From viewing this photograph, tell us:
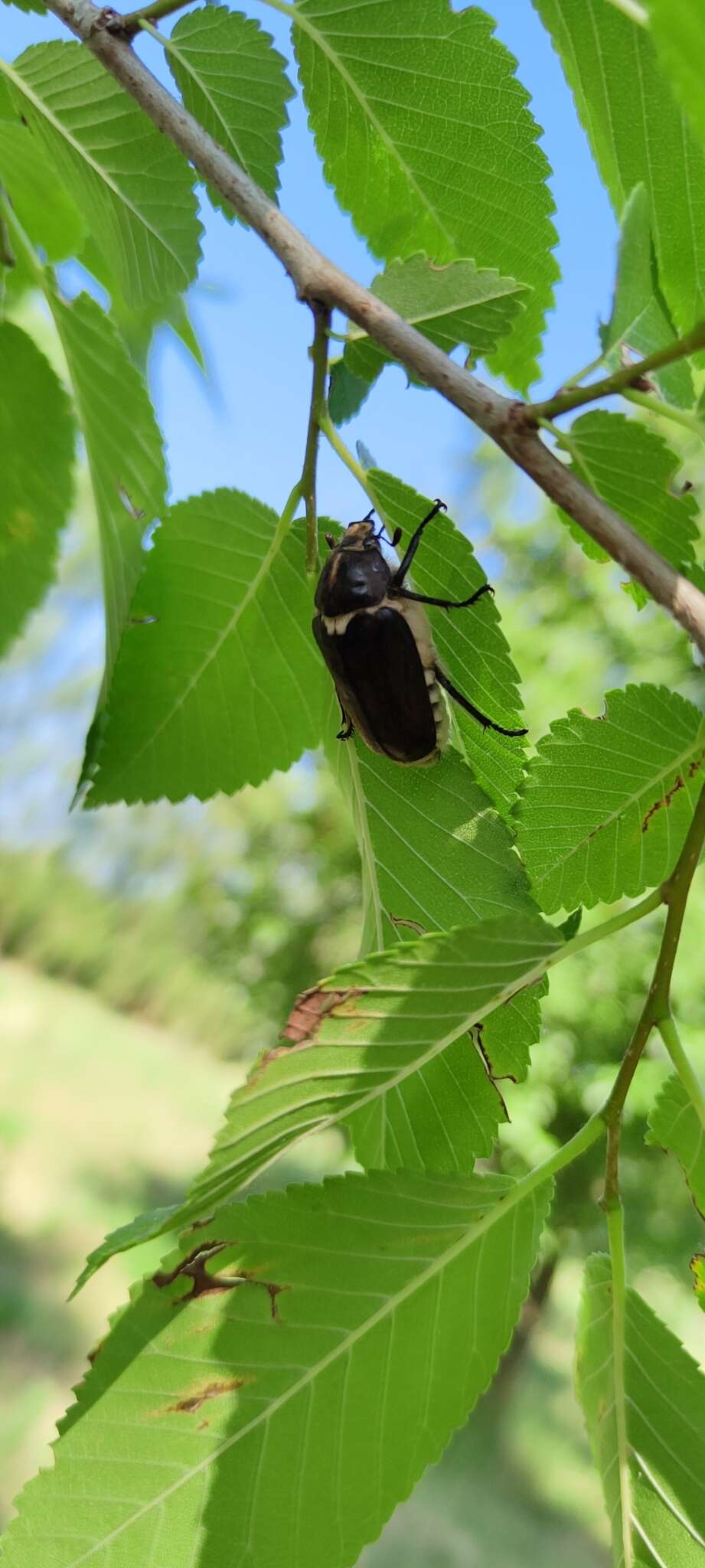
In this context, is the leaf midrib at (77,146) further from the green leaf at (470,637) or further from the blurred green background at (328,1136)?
the blurred green background at (328,1136)

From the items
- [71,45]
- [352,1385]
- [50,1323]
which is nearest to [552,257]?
[71,45]

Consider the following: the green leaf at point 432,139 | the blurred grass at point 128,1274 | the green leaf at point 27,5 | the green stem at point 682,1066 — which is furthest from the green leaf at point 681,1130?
the blurred grass at point 128,1274

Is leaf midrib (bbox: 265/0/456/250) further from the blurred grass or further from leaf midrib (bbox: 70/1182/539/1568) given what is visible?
the blurred grass

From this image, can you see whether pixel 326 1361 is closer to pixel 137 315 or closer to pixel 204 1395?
pixel 204 1395

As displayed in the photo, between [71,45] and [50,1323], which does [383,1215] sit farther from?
[50,1323]

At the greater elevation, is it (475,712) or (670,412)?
(475,712)

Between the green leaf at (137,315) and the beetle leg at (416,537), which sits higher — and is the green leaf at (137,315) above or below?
above

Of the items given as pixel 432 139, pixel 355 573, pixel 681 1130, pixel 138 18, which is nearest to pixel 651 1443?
pixel 681 1130
